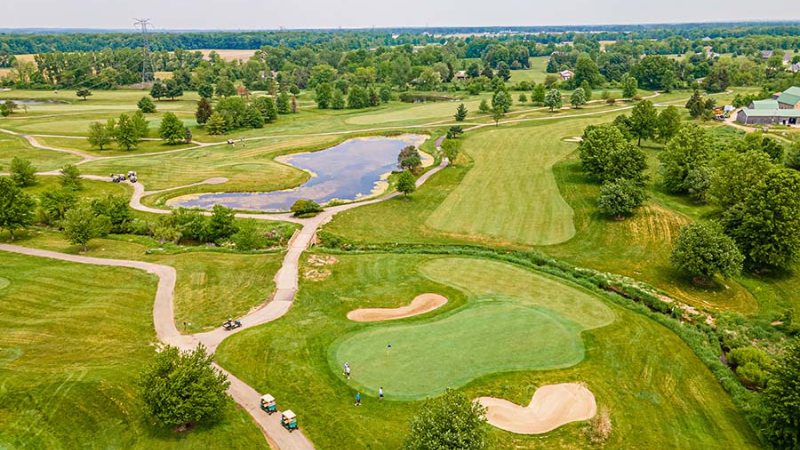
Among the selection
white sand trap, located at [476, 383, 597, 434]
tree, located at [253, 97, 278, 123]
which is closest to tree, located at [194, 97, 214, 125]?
tree, located at [253, 97, 278, 123]

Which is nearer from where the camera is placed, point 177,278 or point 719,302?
point 719,302

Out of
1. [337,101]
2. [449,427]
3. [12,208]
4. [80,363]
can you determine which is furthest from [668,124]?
[12,208]

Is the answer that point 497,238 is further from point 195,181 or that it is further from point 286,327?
point 195,181

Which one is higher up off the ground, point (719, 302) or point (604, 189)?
point (604, 189)

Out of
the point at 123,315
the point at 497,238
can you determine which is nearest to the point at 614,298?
the point at 497,238

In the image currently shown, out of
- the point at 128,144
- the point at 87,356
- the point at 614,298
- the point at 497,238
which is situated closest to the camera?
the point at 87,356

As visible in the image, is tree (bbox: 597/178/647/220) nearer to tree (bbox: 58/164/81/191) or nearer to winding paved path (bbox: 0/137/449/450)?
winding paved path (bbox: 0/137/449/450)
